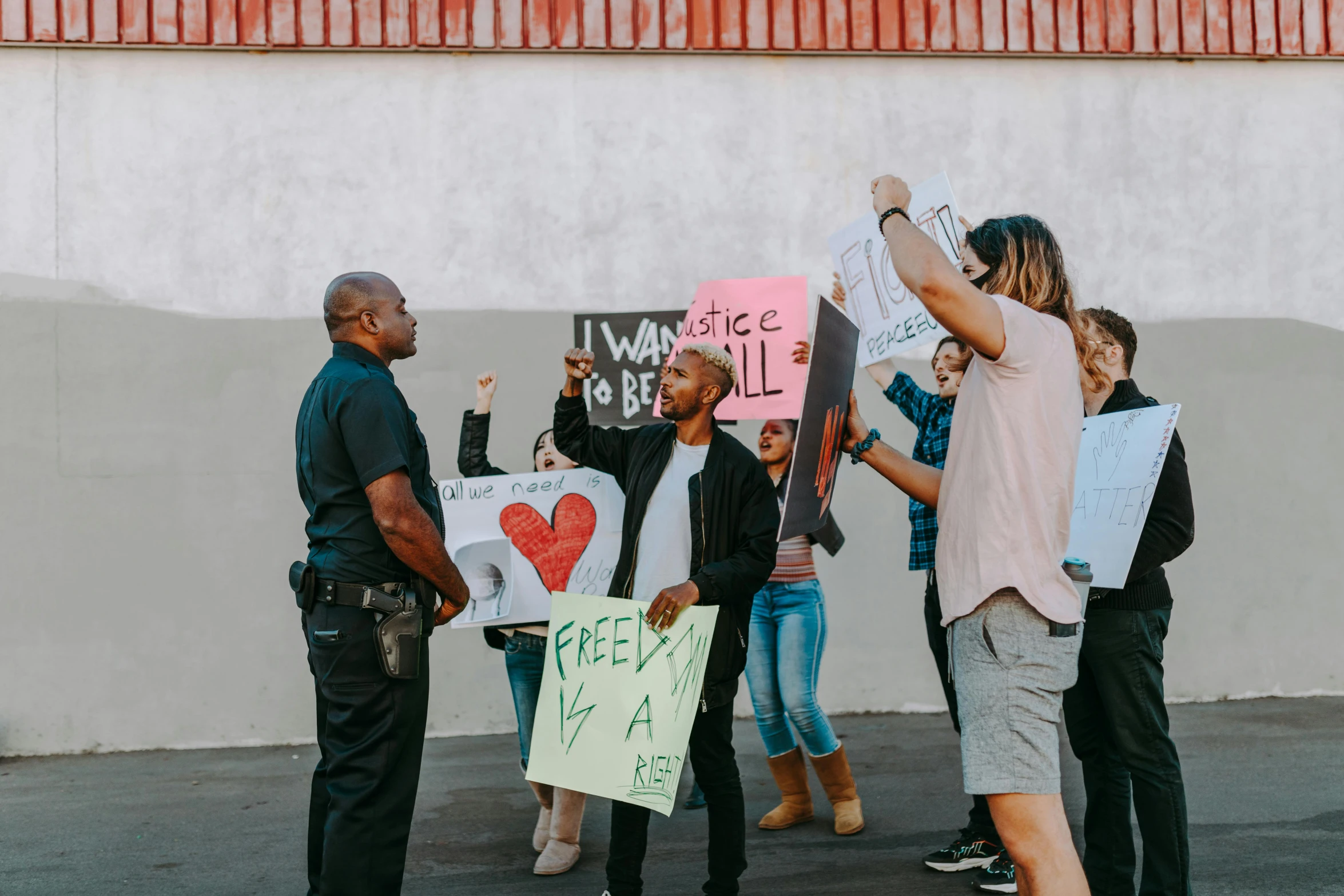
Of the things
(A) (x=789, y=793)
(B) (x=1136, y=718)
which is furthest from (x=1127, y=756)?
(A) (x=789, y=793)

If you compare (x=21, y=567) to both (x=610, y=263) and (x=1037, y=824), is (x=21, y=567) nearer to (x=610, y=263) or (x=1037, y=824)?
(x=610, y=263)

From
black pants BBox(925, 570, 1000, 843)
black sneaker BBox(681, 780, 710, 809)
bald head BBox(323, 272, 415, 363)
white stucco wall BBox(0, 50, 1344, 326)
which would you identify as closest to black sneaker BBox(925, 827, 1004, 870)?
black pants BBox(925, 570, 1000, 843)

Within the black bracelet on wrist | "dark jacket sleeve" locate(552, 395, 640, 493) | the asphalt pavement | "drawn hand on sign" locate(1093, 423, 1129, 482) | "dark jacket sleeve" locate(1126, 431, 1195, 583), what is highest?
the black bracelet on wrist

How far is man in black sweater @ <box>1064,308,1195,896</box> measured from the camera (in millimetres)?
3426

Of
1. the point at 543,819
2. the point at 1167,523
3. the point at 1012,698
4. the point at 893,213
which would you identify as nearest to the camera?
the point at 1012,698

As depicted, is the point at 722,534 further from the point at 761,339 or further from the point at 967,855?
the point at 967,855

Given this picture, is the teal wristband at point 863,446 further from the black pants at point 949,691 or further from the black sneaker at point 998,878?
the black sneaker at point 998,878

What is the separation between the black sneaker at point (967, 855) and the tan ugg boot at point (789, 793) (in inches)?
28.3

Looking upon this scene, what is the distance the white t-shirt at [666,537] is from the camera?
3824mm

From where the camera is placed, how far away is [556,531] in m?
4.79

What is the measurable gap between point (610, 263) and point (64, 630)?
3950mm

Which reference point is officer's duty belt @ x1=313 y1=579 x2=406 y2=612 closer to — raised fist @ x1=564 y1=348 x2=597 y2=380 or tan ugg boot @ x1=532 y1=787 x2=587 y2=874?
raised fist @ x1=564 y1=348 x2=597 y2=380

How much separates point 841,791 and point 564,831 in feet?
4.03

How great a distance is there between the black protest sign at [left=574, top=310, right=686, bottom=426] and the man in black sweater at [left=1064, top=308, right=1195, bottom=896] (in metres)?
2.60
